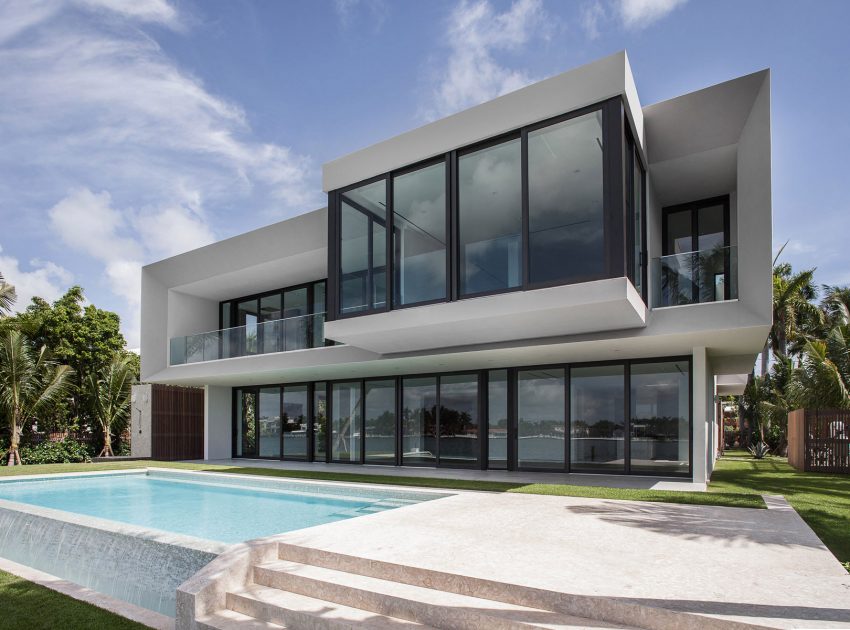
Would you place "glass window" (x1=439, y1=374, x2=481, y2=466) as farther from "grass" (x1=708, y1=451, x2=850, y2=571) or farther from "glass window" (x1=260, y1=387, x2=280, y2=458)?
"glass window" (x1=260, y1=387, x2=280, y2=458)

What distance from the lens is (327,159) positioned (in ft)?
42.3

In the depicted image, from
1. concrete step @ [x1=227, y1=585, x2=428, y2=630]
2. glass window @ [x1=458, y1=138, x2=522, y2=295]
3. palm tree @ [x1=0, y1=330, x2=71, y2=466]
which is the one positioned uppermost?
glass window @ [x1=458, y1=138, x2=522, y2=295]

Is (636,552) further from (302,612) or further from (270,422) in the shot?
(270,422)

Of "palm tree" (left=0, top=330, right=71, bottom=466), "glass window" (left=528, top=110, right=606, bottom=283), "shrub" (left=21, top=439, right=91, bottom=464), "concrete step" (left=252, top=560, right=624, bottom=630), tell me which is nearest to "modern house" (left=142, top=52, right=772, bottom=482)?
"glass window" (left=528, top=110, right=606, bottom=283)

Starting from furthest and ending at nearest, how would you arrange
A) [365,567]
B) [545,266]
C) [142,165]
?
[142,165], [545,266], [365,567]

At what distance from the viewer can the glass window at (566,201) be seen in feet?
31.2

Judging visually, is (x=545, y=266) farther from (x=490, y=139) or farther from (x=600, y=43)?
(x=600, y=43)

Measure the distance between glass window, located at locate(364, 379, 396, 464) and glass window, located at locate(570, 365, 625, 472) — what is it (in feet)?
17.2

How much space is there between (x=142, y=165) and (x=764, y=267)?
2010 centimetres

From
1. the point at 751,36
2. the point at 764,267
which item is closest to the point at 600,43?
the point at 751,36

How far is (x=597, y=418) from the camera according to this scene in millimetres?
13164

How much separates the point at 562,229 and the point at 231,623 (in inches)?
290

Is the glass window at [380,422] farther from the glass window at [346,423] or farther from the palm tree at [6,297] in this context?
the palm tree at [6,297]

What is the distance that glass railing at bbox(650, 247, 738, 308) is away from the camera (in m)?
10.7
